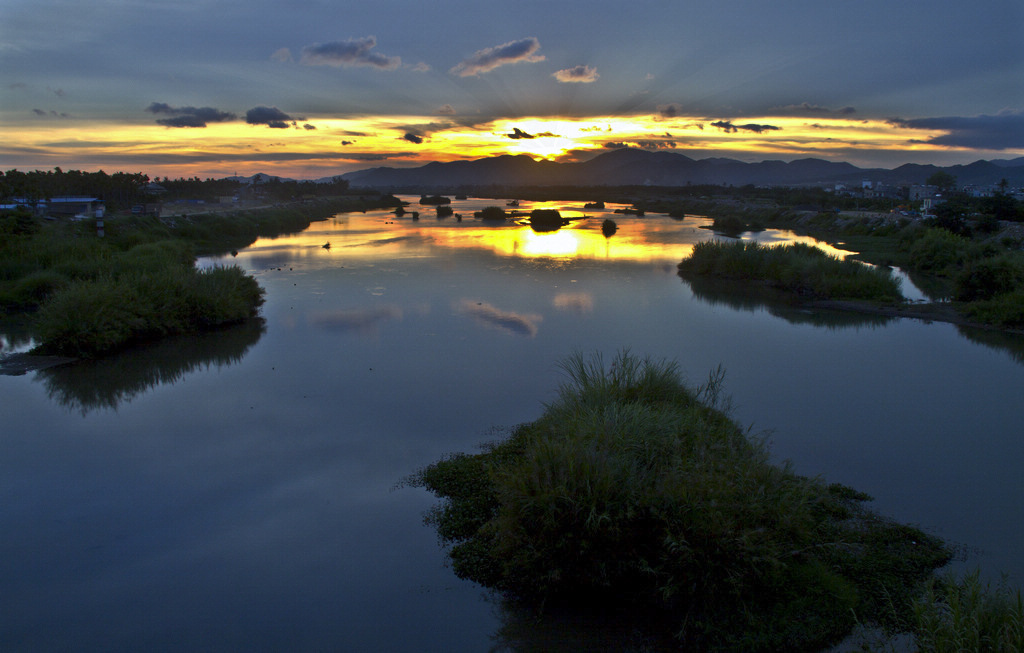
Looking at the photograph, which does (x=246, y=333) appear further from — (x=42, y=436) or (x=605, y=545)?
(x=605, y=545)

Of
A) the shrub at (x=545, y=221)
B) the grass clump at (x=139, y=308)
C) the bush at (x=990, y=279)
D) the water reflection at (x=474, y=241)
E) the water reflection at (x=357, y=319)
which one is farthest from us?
the shrub at (x=545, y=221)

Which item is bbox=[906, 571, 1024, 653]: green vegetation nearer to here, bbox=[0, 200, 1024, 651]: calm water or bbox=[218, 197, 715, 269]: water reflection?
bbox=[0, 200, 1024, 651]: calm water

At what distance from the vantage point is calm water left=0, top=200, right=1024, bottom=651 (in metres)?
5.08

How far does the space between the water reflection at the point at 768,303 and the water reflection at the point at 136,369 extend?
13088 millimetres

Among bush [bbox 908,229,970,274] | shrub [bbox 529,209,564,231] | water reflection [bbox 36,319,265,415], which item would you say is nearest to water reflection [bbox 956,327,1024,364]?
bush [bbox 908,229,970,274]

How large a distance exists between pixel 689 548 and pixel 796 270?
1724cm

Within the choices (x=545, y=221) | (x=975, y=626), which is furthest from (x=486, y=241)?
(x=975, y=626)

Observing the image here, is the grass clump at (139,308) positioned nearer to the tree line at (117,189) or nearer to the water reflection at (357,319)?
the water reflection at (357,319)

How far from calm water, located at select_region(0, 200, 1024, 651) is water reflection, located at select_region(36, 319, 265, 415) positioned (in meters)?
0.07

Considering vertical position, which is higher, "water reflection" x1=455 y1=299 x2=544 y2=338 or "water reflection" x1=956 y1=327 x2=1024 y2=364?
"water reflection" x1=455 y1=299 x2=544 y2=338

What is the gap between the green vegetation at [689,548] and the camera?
4.62m

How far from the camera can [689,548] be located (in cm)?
460

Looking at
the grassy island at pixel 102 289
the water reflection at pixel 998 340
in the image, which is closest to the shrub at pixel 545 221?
the grassy island at pixel 102 289

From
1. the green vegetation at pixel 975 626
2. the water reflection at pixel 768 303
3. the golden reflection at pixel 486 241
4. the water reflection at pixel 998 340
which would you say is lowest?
the water reflection at pixel 998 340
